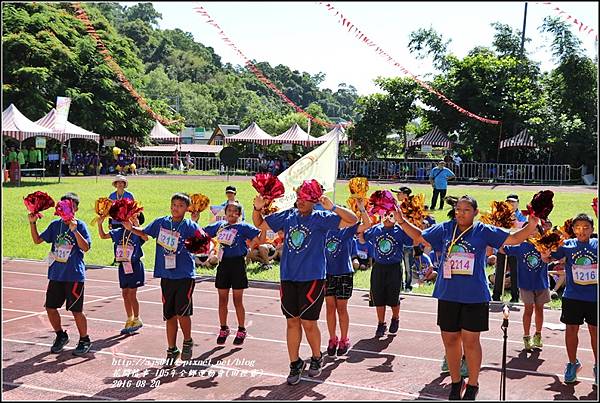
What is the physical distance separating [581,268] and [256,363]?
11.7ft

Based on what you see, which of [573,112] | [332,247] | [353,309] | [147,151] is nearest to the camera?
[332,247]

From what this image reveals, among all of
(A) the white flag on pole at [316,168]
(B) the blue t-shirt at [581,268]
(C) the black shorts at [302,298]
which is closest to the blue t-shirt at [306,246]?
(C) the black shorts at [302,298]

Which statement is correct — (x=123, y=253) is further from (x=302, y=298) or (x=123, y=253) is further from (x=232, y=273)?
(x=302, y=298)

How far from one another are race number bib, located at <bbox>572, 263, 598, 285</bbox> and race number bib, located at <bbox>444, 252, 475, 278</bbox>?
1407 millimetres

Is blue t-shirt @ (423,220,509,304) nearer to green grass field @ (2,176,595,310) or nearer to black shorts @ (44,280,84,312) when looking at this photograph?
black shorts @ (44,280,84,312)

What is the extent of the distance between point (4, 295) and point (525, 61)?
35450 mm

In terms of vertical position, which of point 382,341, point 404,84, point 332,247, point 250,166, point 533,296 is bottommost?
point 382,341

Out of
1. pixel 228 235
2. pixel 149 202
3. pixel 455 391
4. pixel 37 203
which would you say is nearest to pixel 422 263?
pixel 228 235

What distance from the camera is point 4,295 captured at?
38.7ft

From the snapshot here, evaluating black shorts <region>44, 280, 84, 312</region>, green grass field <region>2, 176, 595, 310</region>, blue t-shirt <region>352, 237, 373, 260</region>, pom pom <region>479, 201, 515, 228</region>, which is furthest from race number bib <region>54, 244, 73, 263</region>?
blue t-shirt <region>352, 237, 373, 260</region>

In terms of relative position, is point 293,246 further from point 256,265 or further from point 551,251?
point 256,265

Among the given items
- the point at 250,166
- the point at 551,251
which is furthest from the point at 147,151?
the point at 551,251

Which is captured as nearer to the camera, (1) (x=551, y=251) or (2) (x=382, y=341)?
(1) (x=551, y=251)

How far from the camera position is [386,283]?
8.91 m
